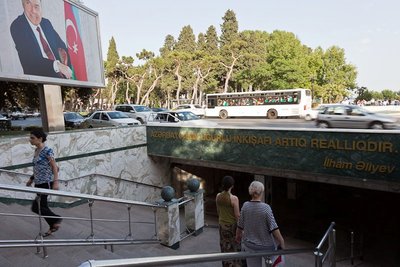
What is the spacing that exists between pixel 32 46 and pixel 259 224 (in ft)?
30.7

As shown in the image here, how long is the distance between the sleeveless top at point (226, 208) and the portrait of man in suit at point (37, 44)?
799cm

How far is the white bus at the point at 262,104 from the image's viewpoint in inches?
1066

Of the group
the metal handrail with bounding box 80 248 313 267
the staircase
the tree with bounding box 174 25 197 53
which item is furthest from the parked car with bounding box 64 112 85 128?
the tree with bounding box 174 25 197 53

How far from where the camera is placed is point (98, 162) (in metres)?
11.8

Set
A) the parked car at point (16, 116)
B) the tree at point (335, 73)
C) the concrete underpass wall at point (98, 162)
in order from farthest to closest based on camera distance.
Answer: the tree at point (335, 73) < the parked car at point (16, 116) < the concrete underpass wall at point (98, 162)

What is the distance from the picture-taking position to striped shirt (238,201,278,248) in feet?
12.2

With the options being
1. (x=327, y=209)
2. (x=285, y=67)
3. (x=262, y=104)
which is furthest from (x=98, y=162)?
(x=285, y=67)

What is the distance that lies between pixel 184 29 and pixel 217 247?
56220 millimetres

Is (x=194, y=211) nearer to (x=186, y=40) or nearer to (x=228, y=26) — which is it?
(x=228, y=26)

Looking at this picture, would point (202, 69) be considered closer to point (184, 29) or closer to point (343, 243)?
point (184, 29)

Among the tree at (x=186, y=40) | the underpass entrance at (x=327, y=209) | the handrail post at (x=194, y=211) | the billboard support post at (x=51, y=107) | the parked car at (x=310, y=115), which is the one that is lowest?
the underpass entrance at (x=327, y=209)

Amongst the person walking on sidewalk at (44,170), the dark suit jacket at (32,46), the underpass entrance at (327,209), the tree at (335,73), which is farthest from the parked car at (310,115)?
the tree at (335,73)

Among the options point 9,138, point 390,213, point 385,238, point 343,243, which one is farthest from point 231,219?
point 390,213

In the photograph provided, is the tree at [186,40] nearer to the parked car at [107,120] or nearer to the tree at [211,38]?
the tree at [211,38]
